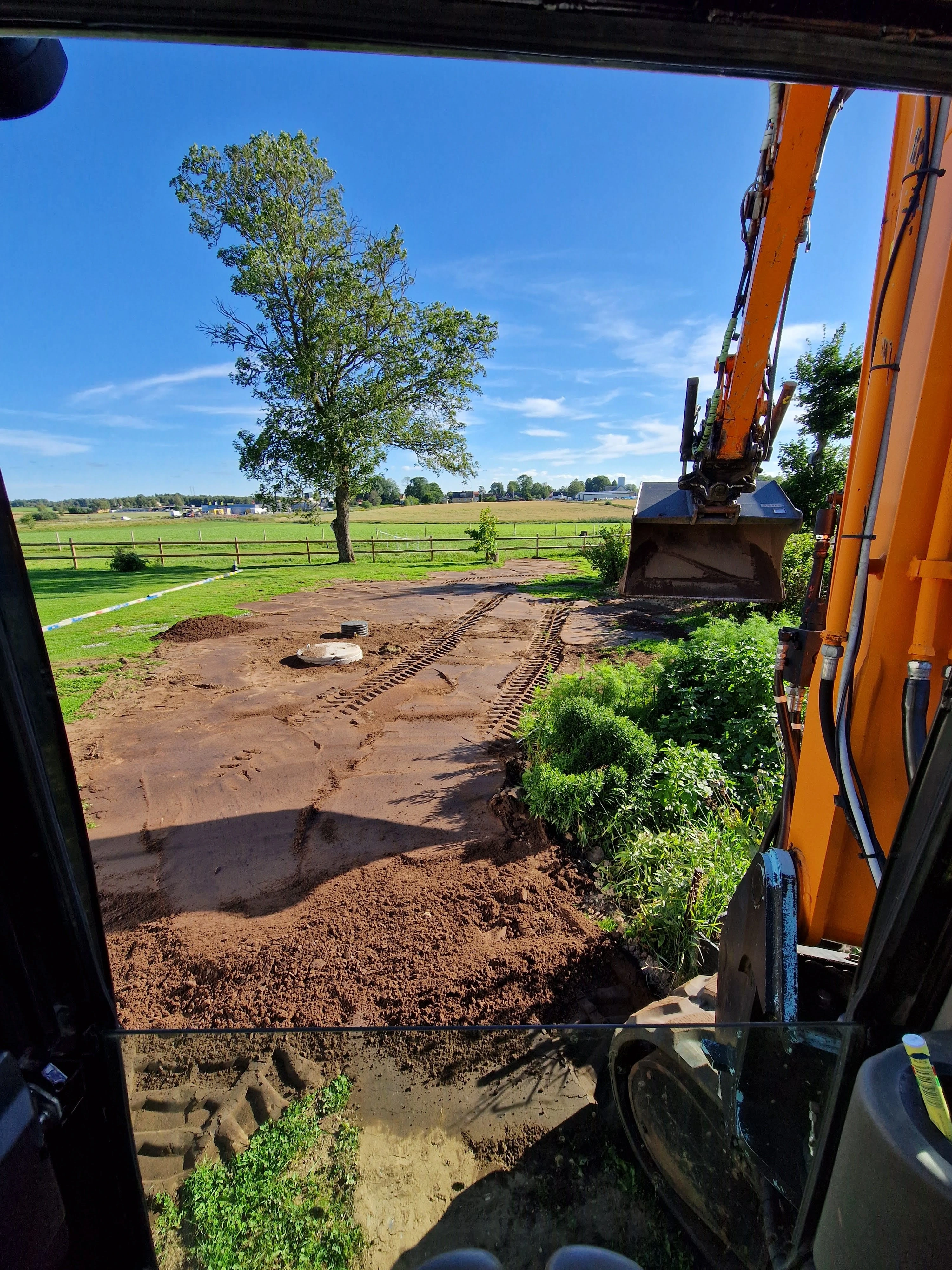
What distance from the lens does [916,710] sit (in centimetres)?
131

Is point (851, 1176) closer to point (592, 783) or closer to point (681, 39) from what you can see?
point (681, 39)

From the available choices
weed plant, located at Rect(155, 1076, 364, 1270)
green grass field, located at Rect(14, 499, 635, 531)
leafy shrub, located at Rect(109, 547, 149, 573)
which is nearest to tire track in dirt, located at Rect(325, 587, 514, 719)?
weed plant, located at Rect(155, 1076, 364, 1270)

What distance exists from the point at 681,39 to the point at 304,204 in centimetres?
2735

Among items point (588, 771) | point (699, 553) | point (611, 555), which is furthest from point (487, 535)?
point (588, 771)

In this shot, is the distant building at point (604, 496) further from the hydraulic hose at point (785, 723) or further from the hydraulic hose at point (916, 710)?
the hydraulic hose at point (916, 710)

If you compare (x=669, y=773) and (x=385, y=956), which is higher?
(x=669, y=773)

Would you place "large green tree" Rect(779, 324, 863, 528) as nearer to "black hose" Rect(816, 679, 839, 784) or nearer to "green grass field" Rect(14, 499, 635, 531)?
"black hose" Rect(816, 679, 839, 784)

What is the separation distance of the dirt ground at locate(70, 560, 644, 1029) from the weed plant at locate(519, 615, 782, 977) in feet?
1.09

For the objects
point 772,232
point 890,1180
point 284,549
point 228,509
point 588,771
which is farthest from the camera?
point 228,509

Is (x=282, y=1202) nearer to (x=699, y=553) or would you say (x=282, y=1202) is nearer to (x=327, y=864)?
(x=327, y=864)

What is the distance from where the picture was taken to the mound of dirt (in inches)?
419

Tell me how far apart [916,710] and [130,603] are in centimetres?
1665

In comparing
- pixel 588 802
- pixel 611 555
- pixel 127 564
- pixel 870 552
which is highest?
pixel 870 552

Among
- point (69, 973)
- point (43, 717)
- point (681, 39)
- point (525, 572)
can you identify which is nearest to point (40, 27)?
point (681, 39)
